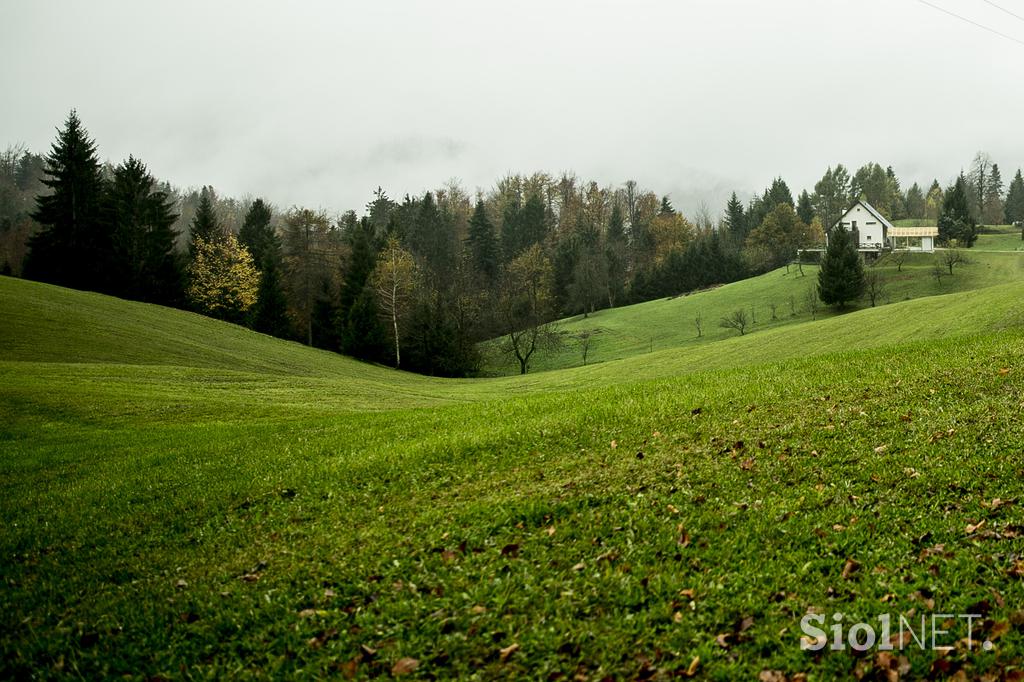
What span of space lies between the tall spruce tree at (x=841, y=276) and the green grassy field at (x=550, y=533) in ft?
211

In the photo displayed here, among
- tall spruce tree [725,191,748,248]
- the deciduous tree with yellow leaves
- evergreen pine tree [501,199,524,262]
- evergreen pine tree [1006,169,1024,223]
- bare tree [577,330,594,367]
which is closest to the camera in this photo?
the deciduous tree with yellow leaves

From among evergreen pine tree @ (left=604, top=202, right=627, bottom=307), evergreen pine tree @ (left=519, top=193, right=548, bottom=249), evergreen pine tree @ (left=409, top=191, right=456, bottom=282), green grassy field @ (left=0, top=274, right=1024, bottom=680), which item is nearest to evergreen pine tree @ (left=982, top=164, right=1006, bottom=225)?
evergreen pine tree @ (left=604, top=202, right=627, bottom=307)

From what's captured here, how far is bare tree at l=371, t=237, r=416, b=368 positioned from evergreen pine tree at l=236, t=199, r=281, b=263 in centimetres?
1767

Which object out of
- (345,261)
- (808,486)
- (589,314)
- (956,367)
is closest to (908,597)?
(808,486)

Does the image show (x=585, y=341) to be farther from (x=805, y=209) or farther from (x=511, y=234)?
(x=805, y=209)

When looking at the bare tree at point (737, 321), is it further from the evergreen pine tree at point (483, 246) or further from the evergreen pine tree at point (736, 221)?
the evergreen pine tree at point (736, 221)

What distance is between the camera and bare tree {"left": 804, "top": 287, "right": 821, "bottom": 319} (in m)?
75.6

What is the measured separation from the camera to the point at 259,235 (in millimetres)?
84875

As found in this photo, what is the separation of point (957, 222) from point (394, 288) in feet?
393

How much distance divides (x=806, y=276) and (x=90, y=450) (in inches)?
3840

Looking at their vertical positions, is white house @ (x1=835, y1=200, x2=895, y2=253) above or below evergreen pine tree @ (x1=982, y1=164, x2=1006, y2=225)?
below

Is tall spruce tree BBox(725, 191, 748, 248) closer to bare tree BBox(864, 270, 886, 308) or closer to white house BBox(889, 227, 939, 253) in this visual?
white house BBox(889, 227, 939, 253)

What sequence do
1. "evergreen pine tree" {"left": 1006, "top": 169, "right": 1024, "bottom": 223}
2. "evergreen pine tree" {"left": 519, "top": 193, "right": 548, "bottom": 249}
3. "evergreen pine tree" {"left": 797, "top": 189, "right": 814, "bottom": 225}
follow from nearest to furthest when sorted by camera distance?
1. "evergreen pine tree" {"left": 519, "top": 193, "right": 548, "bottom": 249}
2. "evergreen pine tree" {"left": 797, "top": 189, "right": 814, "bottom": 225}
3. "evergreen pine tree" {"left": 1006, "top": 169, "right": 1024, "bottom": 223}

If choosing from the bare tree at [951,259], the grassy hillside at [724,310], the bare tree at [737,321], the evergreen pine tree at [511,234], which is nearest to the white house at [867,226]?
the grassy hillside at [724,310]
